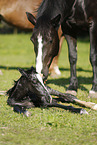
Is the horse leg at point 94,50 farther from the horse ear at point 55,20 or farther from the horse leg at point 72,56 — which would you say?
the horse ear at point 55,20

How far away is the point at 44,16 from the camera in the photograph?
12.4ft

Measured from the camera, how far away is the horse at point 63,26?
12.0ft

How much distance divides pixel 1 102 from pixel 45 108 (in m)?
0.76

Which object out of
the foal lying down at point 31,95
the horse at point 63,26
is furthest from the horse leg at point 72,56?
the foal lying down at point 31,95

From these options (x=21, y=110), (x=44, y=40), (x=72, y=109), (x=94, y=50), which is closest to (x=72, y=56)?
(x=94, y=50)

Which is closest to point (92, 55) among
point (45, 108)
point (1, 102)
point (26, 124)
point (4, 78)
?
point (45, 108)

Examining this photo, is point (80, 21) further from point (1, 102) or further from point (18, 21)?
point (18, 21)

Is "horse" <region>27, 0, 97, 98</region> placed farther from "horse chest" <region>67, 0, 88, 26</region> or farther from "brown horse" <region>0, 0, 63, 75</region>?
"brown horse" <region>0, 0, 63, 75</region>

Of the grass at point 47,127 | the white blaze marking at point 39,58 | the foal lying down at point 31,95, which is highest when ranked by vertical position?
the white blaze marking at point 39,58

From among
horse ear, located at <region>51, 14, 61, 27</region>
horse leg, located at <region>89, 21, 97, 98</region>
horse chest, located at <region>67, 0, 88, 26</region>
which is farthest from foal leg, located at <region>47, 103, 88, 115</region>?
horse chest, located at <region>67, 0, 88, 26</region>

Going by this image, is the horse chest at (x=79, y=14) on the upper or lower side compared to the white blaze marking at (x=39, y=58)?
upper

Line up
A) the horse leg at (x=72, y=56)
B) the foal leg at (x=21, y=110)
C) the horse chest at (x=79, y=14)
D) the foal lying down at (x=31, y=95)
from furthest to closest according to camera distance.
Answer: the horse leg at (x=72, y=56), the horse chest at (x=79, y=14), the foal lying down at (x=31, y=95), the foal leg at (x=21, y=110)

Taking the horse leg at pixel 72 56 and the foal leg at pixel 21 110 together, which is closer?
the foal leg at pixel 21 110

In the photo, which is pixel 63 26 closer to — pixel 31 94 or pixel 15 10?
pixel 31 94
